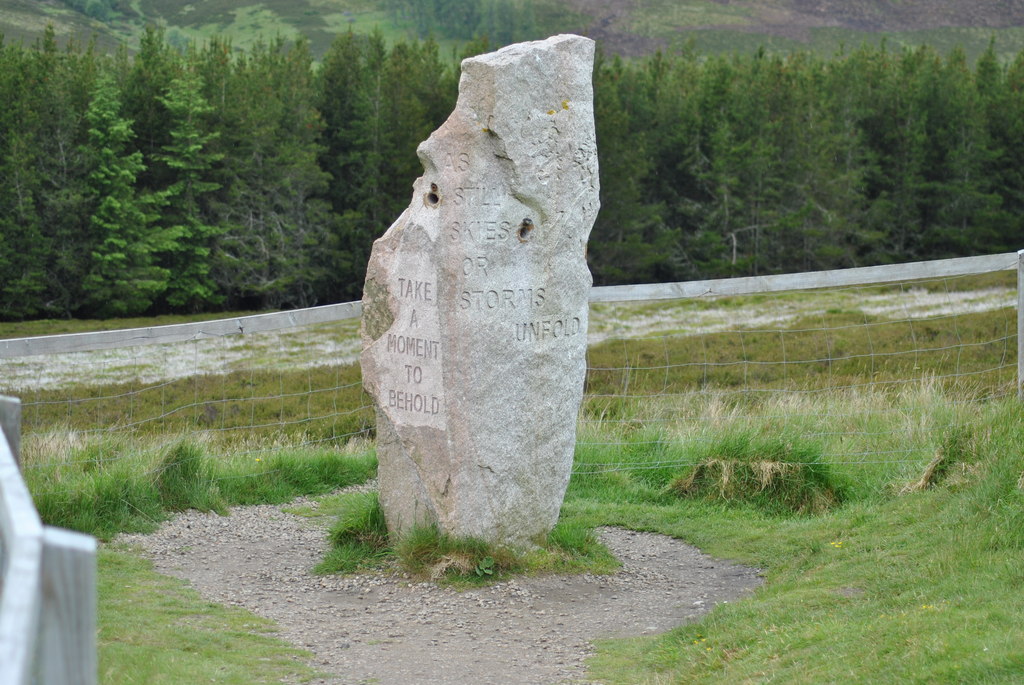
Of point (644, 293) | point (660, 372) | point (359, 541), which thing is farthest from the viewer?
point (660, 372)

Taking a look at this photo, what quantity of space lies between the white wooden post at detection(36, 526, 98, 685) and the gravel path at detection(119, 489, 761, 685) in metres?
3.65

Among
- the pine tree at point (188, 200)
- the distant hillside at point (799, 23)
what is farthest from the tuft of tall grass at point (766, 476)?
the distant hillside at point (799, 23)

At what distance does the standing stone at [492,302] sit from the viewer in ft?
22.9

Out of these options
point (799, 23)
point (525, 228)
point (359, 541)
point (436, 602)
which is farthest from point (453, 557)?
point (799, 23)

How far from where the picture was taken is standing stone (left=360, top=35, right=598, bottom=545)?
6.98 metres

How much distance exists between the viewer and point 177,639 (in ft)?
19.2

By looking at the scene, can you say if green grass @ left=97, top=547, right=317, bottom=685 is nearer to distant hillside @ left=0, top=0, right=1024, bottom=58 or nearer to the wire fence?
the wire fence

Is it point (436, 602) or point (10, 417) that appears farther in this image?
point (436, 602)

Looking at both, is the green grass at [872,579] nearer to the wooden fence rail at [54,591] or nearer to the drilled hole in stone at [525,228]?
the drilled hole in stone at [525,228]

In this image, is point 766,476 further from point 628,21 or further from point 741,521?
point 628,21

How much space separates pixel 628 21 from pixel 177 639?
367 feet

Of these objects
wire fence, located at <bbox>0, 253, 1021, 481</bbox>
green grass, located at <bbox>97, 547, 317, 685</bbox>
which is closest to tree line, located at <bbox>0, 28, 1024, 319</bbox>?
wire fence, located at <bbox>0, 253, 1021, 481</bbox>

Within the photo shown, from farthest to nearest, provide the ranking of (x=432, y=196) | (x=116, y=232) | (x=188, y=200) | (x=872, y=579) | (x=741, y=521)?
(x=188, y=200) < (x=116, y=232) < (x=741, y=521) < (x=432, y=196) < (x=872, y=579)

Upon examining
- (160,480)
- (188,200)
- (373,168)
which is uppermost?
(373,168)
